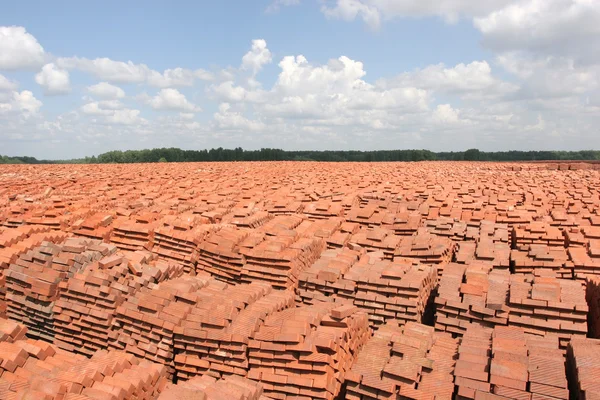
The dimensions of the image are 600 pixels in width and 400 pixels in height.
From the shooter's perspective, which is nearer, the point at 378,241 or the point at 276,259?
the point at 276,259

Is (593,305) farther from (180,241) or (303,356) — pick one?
(180,241)

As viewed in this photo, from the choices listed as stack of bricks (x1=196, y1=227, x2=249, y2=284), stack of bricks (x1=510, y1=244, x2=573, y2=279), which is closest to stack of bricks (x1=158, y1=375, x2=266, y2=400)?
stack of bricks (x1=196, y1=227, x2=249, y2=284)

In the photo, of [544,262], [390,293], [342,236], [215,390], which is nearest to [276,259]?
[390,293]

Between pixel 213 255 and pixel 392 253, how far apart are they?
4.46m

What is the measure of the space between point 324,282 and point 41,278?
575cm

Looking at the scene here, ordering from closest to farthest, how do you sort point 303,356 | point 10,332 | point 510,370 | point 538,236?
point 510,370 → point 303,356 → point 10,332 → point 538,236

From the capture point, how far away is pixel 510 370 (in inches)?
216

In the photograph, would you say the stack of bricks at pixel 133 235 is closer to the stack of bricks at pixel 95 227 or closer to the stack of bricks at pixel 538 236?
the stack of bricks at pixel 95 227

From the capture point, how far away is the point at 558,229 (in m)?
11.5

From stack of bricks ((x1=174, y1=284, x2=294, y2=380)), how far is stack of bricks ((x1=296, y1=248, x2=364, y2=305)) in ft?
4.67

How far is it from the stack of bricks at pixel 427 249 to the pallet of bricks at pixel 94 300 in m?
5.82

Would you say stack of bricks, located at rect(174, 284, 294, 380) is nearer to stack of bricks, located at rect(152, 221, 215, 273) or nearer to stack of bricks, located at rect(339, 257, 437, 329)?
stack of bricks, located at rect(339, 257, 437, 329)

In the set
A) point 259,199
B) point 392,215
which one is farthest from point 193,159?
point 392,215

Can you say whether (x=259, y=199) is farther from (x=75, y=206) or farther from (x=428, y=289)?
(x=428, y=289)
